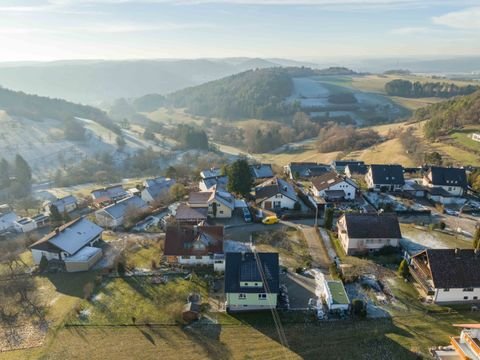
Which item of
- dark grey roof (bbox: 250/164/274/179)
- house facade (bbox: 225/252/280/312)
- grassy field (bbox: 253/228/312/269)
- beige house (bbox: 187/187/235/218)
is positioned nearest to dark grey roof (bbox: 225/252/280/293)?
house facade (bbox: 225/252/280/312)

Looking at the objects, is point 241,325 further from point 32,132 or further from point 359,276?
point 32,132

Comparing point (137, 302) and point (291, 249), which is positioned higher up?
point (291, 249)

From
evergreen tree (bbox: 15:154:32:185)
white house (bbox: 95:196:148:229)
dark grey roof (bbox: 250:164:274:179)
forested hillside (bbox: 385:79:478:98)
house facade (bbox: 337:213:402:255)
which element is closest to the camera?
house facade (bbox: 337:213:402:255)

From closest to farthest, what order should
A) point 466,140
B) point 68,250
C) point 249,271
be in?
point 249,271 → point 68,250 → point 466,140

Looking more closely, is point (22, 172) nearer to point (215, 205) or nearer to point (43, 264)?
point (43, 264)

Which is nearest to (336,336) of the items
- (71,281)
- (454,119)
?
(71,281)

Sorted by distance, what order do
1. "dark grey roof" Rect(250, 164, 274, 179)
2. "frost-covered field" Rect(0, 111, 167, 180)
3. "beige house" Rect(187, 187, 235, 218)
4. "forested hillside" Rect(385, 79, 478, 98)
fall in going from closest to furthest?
1. "beige house" Rect(187, 187, 235, 218)
2. "dark grey roof" Rect(250, 164, 274, 179)
3. "frost-covered field" Rect(0, 111, 167, 180)
4. "forested hillside" Rect(385, 79, 478, 98)

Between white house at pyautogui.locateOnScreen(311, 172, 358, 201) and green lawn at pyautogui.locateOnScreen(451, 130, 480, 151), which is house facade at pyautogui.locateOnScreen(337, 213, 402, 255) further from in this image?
green lawn at pyautogui.locateOnScreen(451, 130, 480, 151)
